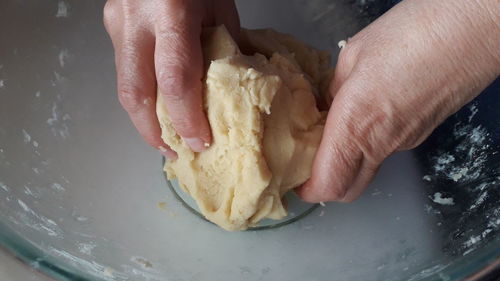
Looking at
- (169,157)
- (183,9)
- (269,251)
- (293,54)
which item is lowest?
(269,251)

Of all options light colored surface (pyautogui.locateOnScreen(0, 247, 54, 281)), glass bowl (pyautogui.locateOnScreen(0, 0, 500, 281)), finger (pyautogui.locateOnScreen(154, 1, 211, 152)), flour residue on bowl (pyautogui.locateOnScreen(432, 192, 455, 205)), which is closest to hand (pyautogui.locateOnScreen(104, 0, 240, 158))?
finger (pyautogui.locateOnScreen(154, 1, 211, 152))

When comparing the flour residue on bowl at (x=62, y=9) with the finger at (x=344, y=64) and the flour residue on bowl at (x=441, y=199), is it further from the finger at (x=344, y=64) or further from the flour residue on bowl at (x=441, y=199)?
the flour residue on bowl at (x=441, y=199)

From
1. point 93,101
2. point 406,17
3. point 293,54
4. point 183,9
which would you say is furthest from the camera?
point 93,101

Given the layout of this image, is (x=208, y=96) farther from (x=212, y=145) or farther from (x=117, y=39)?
(x=117, y=39)

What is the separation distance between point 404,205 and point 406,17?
0.37 metres

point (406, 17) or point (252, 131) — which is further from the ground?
point (406, 17)

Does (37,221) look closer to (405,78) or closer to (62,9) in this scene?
(62,9)

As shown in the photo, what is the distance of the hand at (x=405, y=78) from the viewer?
678 millimetres

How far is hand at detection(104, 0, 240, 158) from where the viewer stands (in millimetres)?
789

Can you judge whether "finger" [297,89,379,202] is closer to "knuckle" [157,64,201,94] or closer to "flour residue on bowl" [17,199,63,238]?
"knuckle" [157,64,201,94]

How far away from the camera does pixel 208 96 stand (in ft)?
2.66

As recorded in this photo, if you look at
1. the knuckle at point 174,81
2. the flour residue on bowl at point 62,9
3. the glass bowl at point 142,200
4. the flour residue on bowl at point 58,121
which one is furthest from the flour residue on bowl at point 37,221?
the flour residue on bowl at point 62,9

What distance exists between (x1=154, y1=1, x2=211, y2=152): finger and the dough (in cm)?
2

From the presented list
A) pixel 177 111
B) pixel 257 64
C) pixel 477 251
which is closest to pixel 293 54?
pixel 257 64
